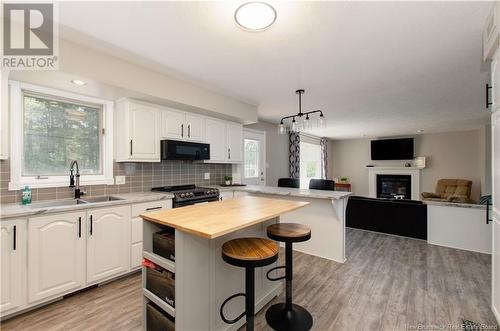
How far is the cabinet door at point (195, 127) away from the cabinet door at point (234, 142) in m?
0.61

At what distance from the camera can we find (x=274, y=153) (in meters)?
5.85

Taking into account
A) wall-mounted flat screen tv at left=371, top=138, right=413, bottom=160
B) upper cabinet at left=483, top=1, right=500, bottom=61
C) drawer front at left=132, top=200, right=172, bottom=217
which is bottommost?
drawer front at left=132, top=200, right=172, bottom=217

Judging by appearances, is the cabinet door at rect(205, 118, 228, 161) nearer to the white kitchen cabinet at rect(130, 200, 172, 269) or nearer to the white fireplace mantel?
the white kitchen cabinet at rect(130, 200, 172, 269)

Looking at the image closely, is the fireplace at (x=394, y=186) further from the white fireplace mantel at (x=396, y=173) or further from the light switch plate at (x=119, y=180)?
the light switch plate at (x=119, y=180)

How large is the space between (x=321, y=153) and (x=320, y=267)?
5.90 meters

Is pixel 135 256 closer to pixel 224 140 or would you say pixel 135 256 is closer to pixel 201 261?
pixel 201 261

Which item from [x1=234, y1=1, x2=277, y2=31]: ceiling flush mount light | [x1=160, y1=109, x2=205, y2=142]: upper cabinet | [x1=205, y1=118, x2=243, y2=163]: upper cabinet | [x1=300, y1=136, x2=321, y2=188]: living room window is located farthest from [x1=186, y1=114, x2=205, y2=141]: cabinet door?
[x1=300, y1=136, x2=321, y2=188]: living room window

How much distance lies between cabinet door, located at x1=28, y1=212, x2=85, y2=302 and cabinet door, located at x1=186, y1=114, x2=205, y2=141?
1724 mm

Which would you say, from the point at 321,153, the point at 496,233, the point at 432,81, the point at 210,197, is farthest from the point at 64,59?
the point at 321,153

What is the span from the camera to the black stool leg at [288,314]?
5.88 ft

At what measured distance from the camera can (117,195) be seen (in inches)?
114

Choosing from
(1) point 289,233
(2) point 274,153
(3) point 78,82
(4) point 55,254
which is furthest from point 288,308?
(2) point 274,153

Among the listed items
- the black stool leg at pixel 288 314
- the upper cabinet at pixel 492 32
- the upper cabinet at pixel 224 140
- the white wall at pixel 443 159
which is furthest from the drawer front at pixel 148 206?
the white wall at pixel 443 159

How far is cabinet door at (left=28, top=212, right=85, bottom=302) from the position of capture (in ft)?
6.37
